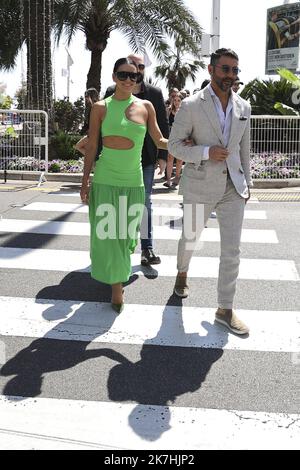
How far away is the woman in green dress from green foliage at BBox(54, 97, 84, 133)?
66.6ft

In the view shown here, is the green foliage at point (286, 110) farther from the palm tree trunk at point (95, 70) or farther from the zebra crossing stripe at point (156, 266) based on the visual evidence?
the zebra crossing stripe at point (156, 266)

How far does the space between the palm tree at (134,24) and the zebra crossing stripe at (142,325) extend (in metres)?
14.9

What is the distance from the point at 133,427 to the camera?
3117 mm

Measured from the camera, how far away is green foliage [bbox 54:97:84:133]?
24763 millimetres

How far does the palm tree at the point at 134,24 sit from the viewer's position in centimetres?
1822

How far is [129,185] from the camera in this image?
4.73 m

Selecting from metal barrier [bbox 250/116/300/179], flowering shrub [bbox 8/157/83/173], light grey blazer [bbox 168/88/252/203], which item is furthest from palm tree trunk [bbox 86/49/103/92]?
light grey blazer [bbox 168/88/252/203]

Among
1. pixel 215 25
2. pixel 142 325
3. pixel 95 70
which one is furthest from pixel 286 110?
pixel 142 325

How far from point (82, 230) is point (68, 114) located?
18408 mm

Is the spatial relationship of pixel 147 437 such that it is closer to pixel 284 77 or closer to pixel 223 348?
pixel 223 348

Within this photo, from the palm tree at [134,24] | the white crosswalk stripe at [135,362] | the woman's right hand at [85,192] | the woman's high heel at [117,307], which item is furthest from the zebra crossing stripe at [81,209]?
the palm tree at [134,24]

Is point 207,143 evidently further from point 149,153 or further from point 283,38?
point 283,38
